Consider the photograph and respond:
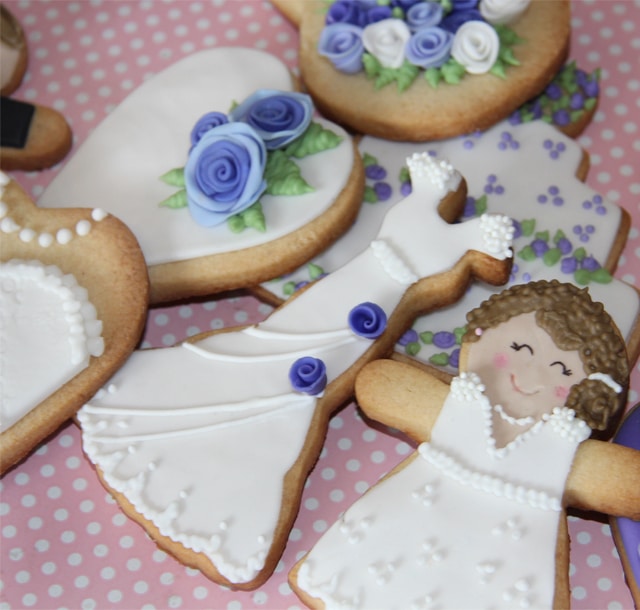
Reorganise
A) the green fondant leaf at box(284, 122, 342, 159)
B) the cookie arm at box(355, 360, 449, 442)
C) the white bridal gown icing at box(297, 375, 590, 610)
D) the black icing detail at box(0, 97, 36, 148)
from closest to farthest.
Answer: the white bridal gown icing at box(297, 375, 590, 610), the cookie arm at box(355, 360, 449, 442), the green fondant leaf at box(284, 122, 342, 159), the black icing detail at box(0, 97, 36, 148)

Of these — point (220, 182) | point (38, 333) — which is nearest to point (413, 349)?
point (220, 182)

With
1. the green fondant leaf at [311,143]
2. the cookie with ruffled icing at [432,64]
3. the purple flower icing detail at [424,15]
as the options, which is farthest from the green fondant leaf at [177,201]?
the purple flower icing detail at [424,15]

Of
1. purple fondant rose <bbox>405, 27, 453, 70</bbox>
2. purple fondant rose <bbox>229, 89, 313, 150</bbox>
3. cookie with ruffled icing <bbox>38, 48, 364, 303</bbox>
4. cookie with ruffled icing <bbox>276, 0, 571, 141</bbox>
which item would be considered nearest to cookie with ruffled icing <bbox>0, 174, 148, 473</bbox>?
cookie with ruffled icing <bbox>38, 48, 364, 303</bbox>

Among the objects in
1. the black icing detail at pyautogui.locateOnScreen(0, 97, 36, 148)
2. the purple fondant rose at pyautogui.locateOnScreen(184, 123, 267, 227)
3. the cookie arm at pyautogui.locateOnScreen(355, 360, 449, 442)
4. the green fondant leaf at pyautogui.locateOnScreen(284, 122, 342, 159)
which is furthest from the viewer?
the black icing detail at pyautogui.locateOnScreen(0, 97, 36, 148)

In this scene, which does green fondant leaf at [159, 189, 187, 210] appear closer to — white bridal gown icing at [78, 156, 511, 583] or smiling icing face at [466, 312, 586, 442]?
white bridal gown icing at [78, 156, 511, 583]

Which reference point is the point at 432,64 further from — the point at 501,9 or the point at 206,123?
the point at 206,123

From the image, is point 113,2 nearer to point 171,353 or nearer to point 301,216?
point 301,216

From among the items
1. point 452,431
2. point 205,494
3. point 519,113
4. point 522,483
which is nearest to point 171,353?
point 205,494
